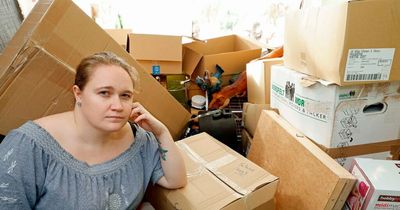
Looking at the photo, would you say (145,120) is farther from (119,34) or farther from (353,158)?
(119,34)

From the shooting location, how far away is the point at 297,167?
1.19m

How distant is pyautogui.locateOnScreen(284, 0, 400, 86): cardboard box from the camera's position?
3.04 ft

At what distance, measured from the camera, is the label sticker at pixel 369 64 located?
97 cm

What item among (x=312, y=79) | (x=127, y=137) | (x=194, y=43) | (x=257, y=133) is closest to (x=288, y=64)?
(x=312, y=79)

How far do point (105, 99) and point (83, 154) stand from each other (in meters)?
0.23

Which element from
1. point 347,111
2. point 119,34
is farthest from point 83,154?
point 119,34

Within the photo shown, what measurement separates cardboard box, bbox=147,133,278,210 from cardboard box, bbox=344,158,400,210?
304 mm

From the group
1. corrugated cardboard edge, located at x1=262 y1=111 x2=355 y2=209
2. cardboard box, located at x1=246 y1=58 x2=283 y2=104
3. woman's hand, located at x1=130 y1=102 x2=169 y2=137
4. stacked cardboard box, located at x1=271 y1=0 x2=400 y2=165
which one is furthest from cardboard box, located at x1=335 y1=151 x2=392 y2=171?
woman's hand, located at x1=130 y1=102 x2=169 y2=137

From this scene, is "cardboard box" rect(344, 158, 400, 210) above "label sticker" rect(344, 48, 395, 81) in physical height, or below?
below

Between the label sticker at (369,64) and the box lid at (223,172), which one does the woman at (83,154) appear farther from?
the label sticker at (369,64)

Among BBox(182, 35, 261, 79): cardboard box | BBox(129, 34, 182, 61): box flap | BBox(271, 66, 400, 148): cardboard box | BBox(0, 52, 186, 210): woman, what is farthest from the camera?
BBox(182, 35, 261, 79): cardboard box

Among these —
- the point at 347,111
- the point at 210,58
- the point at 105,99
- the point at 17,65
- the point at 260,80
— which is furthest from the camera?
the point at 210,58

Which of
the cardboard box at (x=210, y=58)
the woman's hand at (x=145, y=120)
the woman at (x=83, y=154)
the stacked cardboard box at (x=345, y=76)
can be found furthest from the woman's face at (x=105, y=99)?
the cardboard box at (x=210, y=58)

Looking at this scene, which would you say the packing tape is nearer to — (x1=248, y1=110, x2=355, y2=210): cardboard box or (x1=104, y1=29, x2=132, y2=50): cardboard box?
(x1=248, y1=110, x2=355, y2=210): cardboard box
